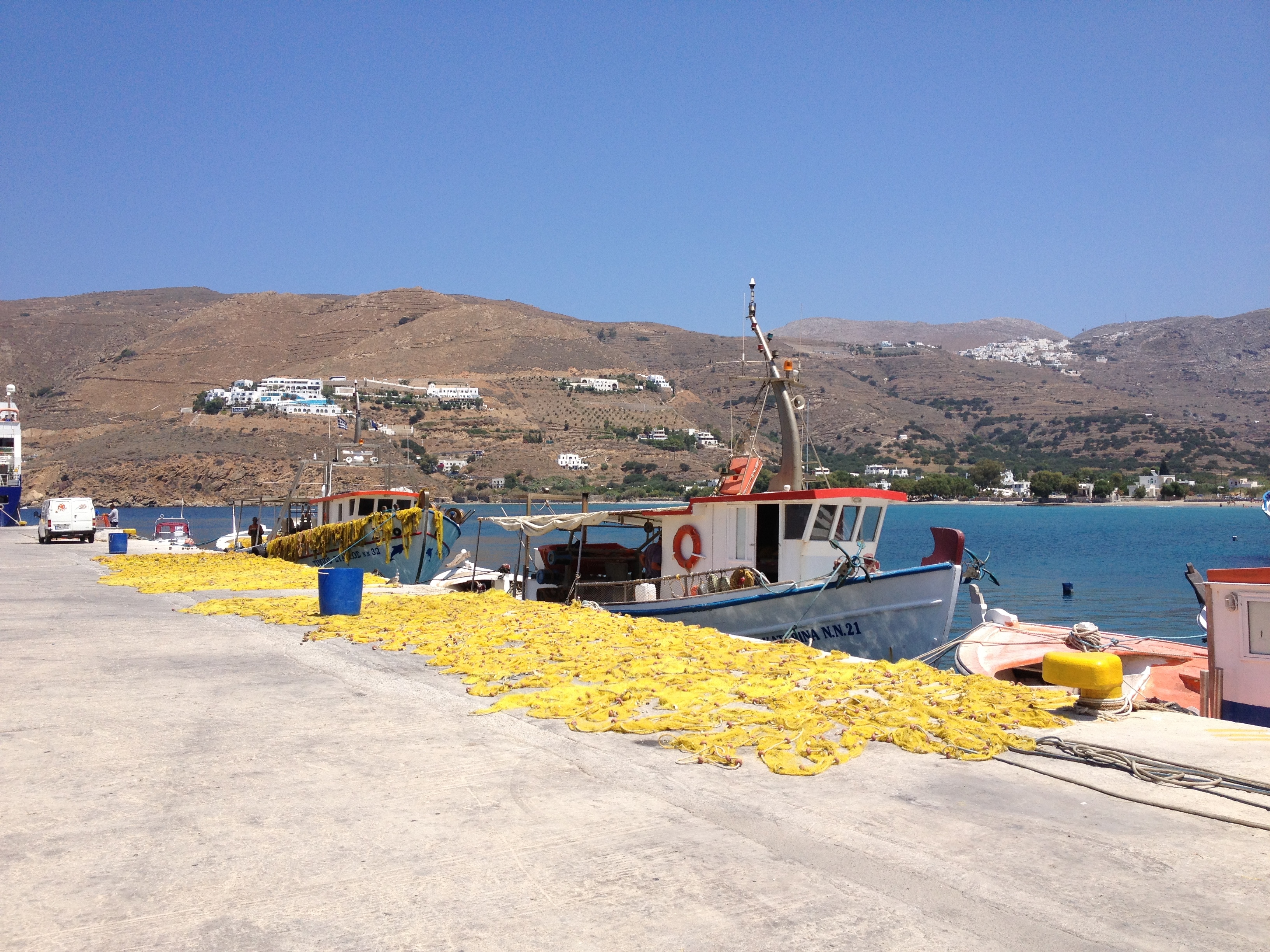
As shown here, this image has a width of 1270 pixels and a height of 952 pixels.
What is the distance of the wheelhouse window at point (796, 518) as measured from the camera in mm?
14180

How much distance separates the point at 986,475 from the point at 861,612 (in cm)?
11266

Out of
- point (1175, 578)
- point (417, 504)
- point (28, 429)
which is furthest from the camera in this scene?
point (28, 429)

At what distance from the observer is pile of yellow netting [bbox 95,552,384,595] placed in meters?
18.6

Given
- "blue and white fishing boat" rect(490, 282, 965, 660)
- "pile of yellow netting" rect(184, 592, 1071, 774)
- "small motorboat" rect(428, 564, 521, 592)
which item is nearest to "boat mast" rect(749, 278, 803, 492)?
"blue and white fishing boat" rect(490, 282, 965, 660)

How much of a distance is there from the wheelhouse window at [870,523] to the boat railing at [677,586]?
1683mm

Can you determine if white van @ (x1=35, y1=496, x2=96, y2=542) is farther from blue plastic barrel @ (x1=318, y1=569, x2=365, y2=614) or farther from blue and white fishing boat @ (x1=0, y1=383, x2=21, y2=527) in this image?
blue plastic barrel @ (x1=318, y1=569, x2=365, y2=614)

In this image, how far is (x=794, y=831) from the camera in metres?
4.68

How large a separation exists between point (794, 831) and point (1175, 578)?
139 feet

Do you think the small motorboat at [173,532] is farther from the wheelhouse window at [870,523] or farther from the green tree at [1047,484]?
the green tree at [1047,484]

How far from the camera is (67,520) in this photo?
3947cm

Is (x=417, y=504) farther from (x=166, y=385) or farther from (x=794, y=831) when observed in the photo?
(x=166, y=385)

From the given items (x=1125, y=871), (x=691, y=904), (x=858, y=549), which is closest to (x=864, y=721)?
(x=1125, y=871)

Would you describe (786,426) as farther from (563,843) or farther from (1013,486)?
(1013,486)

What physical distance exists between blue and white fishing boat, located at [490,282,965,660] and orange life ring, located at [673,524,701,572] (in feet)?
0.06
